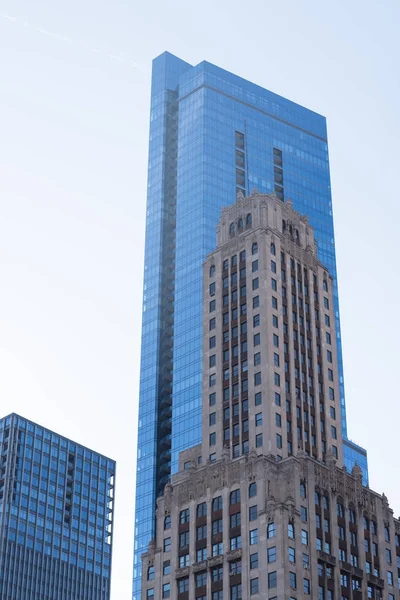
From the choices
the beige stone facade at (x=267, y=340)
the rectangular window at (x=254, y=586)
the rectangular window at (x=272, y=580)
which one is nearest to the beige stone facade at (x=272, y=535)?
the rectangular window at (x=254, y=586)

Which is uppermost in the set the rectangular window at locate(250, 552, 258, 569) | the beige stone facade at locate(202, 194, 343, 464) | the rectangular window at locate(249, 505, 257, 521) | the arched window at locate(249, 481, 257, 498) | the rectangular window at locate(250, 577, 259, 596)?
the beige stone facade at locate(202, 194, 343, 464)

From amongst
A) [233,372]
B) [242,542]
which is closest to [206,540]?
[242,542]

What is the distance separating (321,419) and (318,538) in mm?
24385

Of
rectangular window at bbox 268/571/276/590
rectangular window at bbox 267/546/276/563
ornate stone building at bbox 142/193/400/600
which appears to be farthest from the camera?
ornate stone building at bbox 142/193/400/600

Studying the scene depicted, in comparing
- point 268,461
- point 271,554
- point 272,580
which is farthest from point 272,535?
point 268,461

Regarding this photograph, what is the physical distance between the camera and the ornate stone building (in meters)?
140

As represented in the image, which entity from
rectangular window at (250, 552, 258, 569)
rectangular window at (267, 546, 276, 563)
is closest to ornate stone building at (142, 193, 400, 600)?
rectangular window at (267, 546, 276, 563)

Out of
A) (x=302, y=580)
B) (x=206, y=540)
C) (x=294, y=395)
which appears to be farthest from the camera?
(x=294, y=395)

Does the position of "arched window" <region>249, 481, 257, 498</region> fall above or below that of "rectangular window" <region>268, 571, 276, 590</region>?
above

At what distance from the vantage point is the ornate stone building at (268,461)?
14038 centimetres

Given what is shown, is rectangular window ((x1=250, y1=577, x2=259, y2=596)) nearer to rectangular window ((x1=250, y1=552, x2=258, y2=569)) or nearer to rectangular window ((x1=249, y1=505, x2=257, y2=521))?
rectangular window ((x1=250, y1=552, x2=258, y2=569))

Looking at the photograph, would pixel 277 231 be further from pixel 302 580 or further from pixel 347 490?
pixel 302 580

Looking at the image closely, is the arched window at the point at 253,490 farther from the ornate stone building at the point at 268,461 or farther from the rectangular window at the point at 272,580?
the rectangular window at the point at 272,580

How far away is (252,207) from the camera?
17588 centimetres
